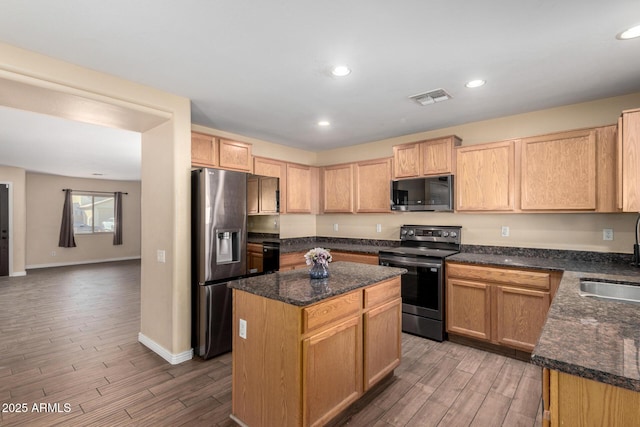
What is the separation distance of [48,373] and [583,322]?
4013mm

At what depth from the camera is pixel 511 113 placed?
3.47m

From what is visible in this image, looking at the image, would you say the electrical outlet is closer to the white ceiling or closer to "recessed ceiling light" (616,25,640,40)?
the white ceiling

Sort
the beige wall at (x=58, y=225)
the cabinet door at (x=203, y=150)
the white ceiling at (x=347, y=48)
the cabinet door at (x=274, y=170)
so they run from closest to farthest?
the white ceiling at (x=347, y=48), the cabinet door at (x=203, y=150), the cabinet door at (x=274, y=170), the beige wall at (x=58, y=225)

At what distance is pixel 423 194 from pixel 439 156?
508 mm

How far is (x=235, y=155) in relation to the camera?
3951 mm

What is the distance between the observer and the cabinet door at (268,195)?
3.65m

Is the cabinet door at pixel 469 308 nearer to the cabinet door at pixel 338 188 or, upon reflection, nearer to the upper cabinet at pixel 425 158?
the upper cabinet at pixel 425 158

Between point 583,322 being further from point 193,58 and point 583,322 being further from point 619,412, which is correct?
point 193,58

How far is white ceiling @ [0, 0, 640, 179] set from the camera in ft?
5.66

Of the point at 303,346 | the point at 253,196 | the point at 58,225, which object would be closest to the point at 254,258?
the point at 253,196

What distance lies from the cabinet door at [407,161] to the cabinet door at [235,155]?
198 cm

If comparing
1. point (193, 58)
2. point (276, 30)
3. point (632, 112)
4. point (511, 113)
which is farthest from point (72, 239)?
point (632, 112)

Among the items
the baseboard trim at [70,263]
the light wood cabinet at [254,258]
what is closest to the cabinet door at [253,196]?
the light wood cabinet at [254,258]

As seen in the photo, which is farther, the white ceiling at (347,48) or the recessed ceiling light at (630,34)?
the recessed ceiling light at (630,34)
